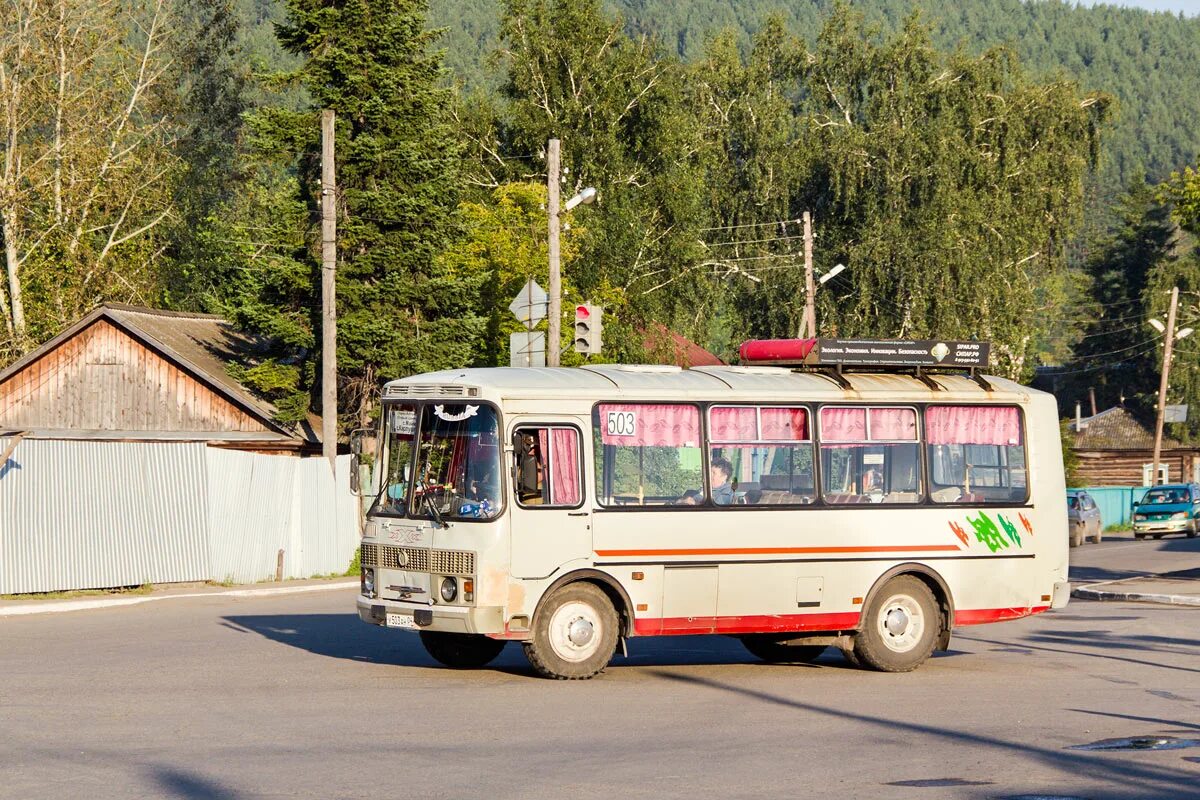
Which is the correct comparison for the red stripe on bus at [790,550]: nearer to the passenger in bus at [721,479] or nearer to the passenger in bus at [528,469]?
the passenger in bus at [721,479]

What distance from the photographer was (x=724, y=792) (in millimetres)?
9398

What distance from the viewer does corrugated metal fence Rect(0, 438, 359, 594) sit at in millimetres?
24297

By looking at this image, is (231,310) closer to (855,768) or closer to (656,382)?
(656,382)

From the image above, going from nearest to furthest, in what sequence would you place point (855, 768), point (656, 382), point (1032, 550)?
point (855, 768)
point (656, 382)
point (1032, 550)

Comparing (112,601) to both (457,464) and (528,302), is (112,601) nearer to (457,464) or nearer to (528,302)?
(457,464)

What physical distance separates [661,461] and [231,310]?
27.1 meters

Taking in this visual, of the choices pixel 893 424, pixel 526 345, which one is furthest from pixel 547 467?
pixel 526 345

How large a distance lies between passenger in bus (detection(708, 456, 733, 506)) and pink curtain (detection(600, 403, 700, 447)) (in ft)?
0.91

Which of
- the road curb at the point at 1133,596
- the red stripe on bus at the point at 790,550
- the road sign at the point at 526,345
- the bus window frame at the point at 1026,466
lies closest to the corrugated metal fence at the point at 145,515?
the road sign at the point at 526,345

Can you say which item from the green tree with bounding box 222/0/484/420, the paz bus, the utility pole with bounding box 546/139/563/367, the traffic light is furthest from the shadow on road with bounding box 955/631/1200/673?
the green tree with bounding box 222/0/484/420

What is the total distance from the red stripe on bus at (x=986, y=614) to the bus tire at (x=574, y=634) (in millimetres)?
3736

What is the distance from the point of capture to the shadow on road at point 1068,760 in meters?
9.71

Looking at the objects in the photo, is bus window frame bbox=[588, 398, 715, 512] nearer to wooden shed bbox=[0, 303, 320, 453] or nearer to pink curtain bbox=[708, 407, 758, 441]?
pink curtain bbox=[708, 407, 758, 441]

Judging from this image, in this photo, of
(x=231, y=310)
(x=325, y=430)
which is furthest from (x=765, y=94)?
(x=325, y=430)
